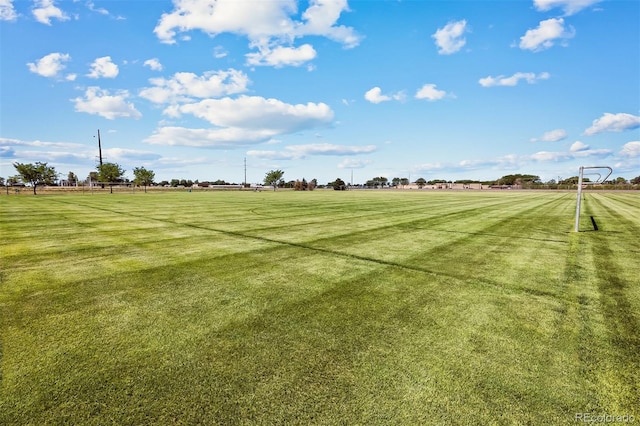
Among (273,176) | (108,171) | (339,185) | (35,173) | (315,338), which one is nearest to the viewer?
(315,338)

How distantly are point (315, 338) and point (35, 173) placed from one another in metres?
65.1

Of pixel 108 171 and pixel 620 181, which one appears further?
pixel 620 181

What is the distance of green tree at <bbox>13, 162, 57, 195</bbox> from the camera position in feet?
157

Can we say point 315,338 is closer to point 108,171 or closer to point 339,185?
point 108,171

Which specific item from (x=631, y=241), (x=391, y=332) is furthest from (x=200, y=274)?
(x=631, y=241)

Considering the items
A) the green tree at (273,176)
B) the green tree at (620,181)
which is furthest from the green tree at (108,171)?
the green tree at (620,181)

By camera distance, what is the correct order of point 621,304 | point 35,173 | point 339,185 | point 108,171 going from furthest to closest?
point 339,185, point 108,171, point 35,173, point 621,304

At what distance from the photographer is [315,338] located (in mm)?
3674

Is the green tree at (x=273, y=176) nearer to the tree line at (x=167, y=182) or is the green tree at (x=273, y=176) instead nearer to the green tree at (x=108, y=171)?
the tree line at (x=167, y=182)

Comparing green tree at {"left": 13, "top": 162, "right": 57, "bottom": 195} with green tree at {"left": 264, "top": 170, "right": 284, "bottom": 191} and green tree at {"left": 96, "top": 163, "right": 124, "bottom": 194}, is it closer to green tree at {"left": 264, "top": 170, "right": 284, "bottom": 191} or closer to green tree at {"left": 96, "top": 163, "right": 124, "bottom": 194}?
green tree at {"left": 96, "top": 163, "right": 124, "bottom": 194}

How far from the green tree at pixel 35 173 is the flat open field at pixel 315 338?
56.1 m

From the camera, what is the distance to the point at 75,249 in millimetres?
8180

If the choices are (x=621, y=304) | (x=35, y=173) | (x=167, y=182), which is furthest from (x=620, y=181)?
(x=167, y=182)

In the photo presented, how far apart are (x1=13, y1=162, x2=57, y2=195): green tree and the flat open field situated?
5612cm
